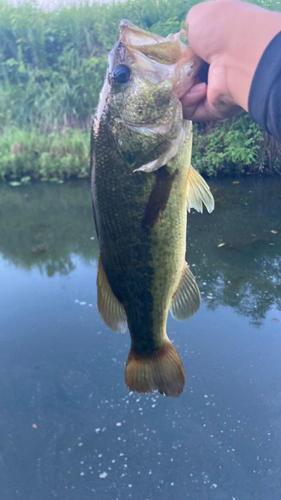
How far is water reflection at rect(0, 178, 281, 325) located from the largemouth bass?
8.96 feet

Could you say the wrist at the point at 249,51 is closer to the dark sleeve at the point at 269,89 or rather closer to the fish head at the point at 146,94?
the dark sleeve at the point at 269,89

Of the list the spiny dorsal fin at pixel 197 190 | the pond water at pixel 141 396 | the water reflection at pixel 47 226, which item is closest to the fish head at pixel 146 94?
the spiny dorsal fin at pixel 197 190

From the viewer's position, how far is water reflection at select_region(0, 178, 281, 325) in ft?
14.4

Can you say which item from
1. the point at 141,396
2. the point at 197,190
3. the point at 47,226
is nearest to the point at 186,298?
the point at 197,190

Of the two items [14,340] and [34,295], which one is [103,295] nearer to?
[14,340]

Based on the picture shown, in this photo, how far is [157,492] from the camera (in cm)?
247

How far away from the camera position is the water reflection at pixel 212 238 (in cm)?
440

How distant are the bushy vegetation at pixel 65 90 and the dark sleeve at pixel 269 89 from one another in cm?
663

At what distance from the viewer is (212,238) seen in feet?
17.8

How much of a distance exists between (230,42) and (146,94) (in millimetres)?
331

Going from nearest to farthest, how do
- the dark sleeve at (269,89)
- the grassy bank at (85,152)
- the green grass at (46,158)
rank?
the dark sleeve at (269,89) < the grassy bank at (85,152) < the green grass at (46,158)

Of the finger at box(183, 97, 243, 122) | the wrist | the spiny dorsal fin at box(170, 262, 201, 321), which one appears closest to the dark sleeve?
the wrist

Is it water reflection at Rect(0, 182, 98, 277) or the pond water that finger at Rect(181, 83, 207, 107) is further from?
water reflection at Rect(0, 182, 98, 277)

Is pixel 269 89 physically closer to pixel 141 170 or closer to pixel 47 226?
pixel 141 170
